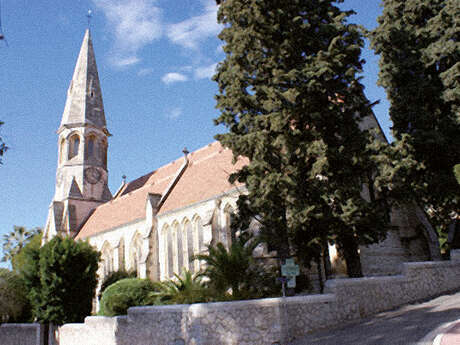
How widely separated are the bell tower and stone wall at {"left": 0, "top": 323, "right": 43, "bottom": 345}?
13.4 meters

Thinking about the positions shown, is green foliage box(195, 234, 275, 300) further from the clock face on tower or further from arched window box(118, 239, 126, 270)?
the clock face on tower

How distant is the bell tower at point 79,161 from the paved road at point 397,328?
1278 inches

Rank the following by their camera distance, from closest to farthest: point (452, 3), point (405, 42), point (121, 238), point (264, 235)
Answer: point (264, 235) → point (452, 3) → point (405, 42) → point (121, 238)

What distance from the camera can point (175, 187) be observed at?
29.7m

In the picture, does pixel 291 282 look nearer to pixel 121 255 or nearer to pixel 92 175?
pixel 121 255

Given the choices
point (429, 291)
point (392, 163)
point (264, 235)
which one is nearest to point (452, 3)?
point (392, 163)

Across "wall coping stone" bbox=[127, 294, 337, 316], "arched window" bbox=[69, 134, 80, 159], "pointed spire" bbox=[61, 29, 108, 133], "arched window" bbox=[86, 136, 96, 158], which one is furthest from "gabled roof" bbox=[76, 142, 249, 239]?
"wall coping stone" bbox=[127, 294, 337, 316]

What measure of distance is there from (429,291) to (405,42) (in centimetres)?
1231

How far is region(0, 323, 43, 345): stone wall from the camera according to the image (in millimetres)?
23500

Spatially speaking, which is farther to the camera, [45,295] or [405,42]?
[45,295]

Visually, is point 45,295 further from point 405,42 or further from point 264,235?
point 405,42

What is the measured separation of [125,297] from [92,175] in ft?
76.6

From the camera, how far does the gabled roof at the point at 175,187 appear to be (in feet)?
83.2

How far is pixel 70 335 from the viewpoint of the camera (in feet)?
67.2
